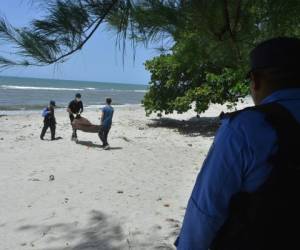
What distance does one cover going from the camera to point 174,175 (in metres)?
8.68

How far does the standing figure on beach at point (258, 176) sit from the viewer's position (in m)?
1.33

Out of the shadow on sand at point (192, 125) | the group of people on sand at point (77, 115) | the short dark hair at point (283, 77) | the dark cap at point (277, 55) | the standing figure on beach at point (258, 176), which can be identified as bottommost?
the shadow on sand at point (192, 125)

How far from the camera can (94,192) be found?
7.01 metres

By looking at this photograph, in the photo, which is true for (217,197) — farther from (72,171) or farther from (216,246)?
(72,171)

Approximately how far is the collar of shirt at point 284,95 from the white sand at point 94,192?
3.30 metres

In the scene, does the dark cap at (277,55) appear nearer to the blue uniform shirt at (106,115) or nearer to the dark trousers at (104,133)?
the blue uniform shirt at (106,115)

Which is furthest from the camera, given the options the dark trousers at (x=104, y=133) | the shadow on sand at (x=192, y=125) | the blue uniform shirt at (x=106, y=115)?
the shadow on sand at (x=192, y=125)

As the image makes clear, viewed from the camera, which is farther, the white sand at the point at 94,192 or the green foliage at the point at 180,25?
the white sand at the point at 94,192

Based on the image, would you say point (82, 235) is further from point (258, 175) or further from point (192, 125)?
point (192, 125)

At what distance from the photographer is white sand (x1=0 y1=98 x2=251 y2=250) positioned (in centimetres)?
489

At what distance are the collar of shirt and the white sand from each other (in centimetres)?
330

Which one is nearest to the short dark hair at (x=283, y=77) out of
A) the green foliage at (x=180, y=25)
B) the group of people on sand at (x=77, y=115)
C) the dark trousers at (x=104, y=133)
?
the green foliage at (x=180, y=25)

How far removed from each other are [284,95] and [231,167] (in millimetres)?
288

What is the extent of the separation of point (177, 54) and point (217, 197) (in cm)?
294
